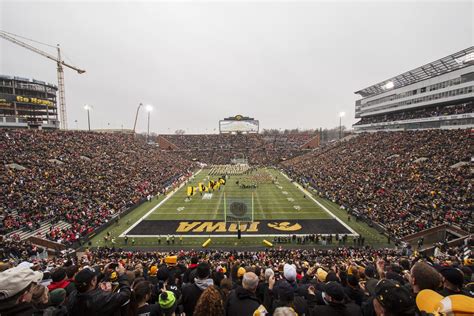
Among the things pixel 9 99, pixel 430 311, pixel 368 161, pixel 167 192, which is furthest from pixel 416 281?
pixel 9 99

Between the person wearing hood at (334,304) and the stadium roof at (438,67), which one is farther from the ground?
the stadium roof at (438,67)

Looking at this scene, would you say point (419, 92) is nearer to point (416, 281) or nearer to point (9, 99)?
point (416, 281)

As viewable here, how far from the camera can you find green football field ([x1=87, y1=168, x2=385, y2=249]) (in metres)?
22.2

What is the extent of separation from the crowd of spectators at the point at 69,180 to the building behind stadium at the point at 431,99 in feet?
160

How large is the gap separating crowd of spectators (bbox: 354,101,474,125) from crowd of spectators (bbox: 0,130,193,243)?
49146 mm

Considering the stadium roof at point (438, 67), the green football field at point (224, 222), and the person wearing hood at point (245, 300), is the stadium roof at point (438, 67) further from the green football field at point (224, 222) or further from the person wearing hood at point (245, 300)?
the person wearing hood at point (245, 300)

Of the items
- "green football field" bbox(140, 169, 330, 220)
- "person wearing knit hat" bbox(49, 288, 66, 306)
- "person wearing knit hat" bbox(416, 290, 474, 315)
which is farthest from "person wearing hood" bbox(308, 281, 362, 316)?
"green football field" bbox(140, 169, 330, 220)

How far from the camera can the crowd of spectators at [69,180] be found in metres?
23.5

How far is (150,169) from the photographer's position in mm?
47812

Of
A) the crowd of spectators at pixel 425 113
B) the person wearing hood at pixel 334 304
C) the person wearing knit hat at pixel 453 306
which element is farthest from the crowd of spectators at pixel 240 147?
the person wearing knit hat at pixel 453 306

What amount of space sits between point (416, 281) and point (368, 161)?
43.6m

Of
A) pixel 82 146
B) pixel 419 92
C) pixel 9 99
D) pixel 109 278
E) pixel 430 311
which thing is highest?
pixel 9 99

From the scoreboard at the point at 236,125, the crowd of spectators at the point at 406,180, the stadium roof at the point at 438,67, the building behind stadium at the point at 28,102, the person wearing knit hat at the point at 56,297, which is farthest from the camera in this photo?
the scoreboard at the point at 236,125

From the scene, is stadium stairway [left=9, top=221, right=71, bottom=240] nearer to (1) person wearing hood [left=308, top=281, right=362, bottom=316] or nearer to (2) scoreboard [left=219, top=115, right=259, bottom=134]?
(1) person wearing hood [left=308, top=281, right=362, bottom=316]
